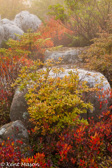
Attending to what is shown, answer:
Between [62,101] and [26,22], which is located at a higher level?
[26,22]

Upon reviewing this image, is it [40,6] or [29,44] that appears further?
[40,6]

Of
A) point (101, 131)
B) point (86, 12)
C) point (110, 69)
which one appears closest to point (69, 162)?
point (101, 131)

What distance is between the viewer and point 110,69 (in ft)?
17.0

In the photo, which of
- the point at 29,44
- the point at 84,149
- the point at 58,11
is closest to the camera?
the point at 84,149

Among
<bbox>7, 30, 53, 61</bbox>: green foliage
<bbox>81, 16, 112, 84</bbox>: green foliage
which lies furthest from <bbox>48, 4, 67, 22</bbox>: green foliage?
<bbox>81, 16, 112, 84</bbox>: green foliage

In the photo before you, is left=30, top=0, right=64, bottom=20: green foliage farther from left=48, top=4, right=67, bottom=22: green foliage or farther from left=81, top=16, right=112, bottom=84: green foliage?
left=81, top=16, right=112, bottom=84: green foliage

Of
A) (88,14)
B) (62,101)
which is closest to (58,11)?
(88,14)

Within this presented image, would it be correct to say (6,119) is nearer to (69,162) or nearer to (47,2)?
(69,162)

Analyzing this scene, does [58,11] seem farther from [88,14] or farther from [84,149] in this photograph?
[84,149]

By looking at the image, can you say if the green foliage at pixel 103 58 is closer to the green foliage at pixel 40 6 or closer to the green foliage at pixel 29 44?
the green foliage at pixel 29 44

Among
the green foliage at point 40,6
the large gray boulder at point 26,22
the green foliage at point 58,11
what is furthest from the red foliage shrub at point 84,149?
the green foliage at point 40,6

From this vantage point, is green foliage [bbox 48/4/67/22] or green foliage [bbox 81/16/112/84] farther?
green foliage [bbox 48/4/67/22]

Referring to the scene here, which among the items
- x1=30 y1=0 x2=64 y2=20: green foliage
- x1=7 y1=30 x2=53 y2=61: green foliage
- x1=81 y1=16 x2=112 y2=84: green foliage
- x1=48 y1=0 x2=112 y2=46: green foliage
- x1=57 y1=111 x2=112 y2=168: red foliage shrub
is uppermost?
x1=30 y1=0 x2=64 y2=20: green foliage

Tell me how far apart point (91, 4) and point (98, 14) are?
0.62 meters
